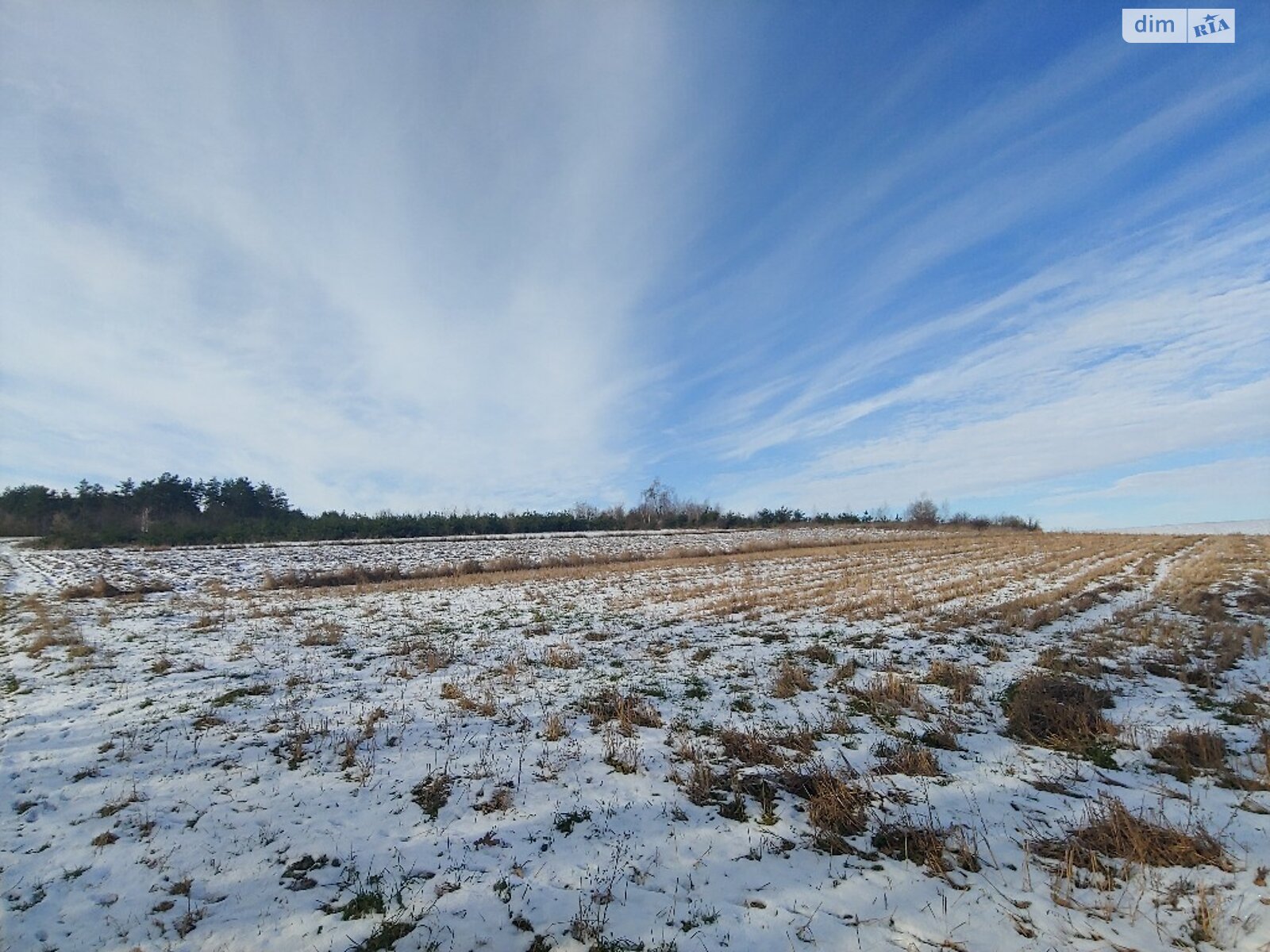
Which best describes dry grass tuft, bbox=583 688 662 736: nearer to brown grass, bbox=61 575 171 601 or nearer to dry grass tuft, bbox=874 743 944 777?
dry grass tuft, bbox=874 743 944 777

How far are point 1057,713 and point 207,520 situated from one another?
81.3m

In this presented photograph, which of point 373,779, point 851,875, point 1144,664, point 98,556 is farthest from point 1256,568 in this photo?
point 98,556

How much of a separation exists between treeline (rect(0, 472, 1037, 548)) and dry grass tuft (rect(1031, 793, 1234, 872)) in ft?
193

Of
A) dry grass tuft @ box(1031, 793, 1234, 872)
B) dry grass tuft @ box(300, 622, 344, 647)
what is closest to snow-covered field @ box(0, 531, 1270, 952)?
dry grass tuft @ box(1031, 793, 1234, 872)

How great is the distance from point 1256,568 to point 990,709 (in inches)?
1049

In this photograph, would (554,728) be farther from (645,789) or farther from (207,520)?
(207,520)

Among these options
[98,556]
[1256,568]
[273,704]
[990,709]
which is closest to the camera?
[990,709]

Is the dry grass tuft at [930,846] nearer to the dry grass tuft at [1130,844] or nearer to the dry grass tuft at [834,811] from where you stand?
the dry grass tuft at [834,811]

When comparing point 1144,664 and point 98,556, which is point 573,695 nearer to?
point 1144,664

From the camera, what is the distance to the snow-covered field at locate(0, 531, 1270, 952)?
403 centimetres

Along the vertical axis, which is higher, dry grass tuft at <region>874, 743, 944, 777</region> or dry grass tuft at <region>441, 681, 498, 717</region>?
dry grass tuft at <region>874, 743, 944, 777</region>

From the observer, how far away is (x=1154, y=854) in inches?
172

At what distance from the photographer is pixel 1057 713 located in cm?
724

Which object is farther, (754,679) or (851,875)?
(754,679)
